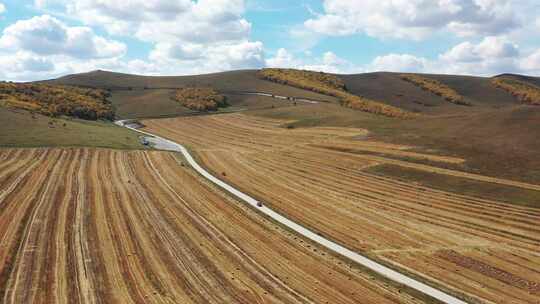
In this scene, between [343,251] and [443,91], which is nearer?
[343,251]

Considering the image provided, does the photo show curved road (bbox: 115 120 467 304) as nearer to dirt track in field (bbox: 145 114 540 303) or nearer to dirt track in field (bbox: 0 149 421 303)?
dirt track in field (bbox: 145 114 540 303)

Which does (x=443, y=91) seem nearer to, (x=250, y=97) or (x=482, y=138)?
(x=250, y=97)

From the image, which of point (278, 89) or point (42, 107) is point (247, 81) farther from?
point (42, 107)

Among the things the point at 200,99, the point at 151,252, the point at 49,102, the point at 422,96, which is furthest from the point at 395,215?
the point at 422,96

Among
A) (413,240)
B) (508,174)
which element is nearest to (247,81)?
(508,174)

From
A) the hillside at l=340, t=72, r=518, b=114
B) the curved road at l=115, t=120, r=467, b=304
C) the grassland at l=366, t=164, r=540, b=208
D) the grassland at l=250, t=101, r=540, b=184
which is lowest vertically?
the curved road at l=115, t=120, r=467, b=304

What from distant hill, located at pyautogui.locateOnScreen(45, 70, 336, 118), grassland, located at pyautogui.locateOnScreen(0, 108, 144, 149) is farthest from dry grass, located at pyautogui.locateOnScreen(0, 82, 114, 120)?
distant hill, located at pyautogui.locateOnScreen(45, 70, 336, 118)

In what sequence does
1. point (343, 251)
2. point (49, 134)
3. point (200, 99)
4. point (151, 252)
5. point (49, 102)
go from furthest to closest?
1. point (200, 99)
2. point (49, 102)
3. point (49, 134)
4. point (343, 251)
5. point (151, 252)
